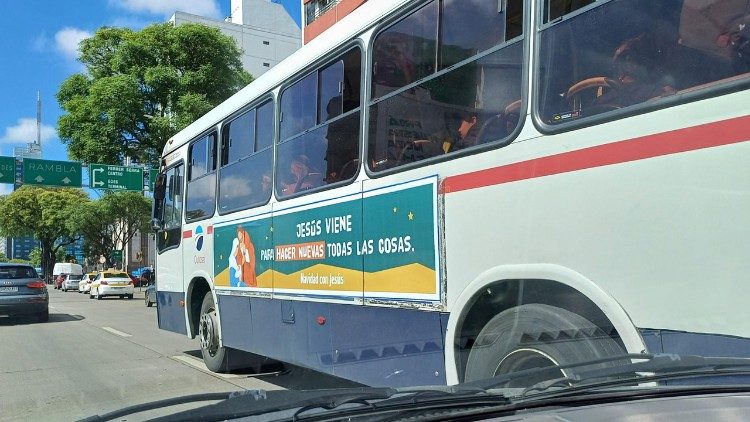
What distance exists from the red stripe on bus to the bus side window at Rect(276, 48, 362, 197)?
4.60 feet

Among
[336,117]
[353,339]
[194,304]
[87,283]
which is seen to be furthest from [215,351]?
[87,283]

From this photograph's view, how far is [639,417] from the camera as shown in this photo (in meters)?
2.12

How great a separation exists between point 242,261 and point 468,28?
156 inches

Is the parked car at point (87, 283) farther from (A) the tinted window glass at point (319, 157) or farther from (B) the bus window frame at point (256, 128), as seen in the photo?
(A) the tinted window glass at point (319, 157)

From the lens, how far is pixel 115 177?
25.5 metres

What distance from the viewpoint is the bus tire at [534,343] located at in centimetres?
299

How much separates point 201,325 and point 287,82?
12.1ft

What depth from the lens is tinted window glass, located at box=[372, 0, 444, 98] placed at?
411 centimetres

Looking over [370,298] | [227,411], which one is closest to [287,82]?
[370,298]

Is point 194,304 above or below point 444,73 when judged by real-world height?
below

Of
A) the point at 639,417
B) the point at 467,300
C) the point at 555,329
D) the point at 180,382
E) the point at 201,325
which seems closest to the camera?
the point at 639,417

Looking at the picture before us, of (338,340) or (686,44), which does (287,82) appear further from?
(686,44)

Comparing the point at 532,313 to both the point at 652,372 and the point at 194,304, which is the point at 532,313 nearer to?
the point at 652,372

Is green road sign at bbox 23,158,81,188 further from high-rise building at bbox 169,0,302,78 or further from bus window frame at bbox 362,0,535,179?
high-rise building at bbox 169,0,302,78
